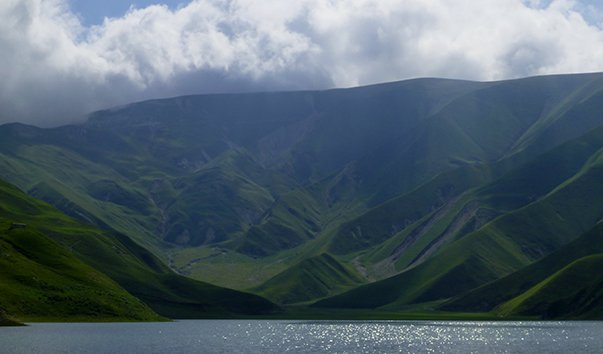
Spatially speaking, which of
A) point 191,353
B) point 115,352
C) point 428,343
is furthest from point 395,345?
point 115,352

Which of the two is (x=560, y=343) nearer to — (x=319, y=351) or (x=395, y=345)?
(x=395, y=345)

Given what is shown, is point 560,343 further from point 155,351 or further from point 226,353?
point 155,351

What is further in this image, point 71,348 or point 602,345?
point 602,345

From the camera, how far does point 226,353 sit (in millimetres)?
154125

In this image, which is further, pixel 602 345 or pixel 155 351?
pixel 602 345

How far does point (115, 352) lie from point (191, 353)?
43.5ft

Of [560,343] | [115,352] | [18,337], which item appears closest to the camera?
[115,352]

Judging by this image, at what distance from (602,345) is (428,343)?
3673cm

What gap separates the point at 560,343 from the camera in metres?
188

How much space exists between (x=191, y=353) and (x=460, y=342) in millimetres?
71137

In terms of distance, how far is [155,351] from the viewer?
154 metres

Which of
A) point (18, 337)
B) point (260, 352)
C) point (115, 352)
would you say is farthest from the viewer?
point (18, 337)

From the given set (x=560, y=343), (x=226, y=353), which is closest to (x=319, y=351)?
(x=226, y=353)

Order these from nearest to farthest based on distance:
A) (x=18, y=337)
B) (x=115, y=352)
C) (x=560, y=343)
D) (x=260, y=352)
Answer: (x=115, y=352), (x=260, y=352), (x=18, y=337), (x=560, y=343)
